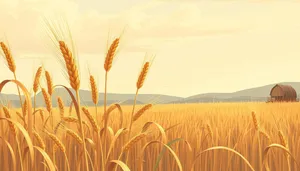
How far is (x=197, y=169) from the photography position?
8.40ft

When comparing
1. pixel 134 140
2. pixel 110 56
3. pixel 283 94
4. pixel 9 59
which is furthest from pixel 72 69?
pixel 283 94

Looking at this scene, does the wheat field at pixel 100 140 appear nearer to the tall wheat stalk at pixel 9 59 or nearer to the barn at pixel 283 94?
the tall wheat stalk at pixel 9 59

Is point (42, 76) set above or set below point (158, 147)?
above

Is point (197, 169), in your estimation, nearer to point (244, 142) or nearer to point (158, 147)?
point (158, 147)

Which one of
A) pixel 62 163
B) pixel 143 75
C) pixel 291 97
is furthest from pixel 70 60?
pixel 291 97

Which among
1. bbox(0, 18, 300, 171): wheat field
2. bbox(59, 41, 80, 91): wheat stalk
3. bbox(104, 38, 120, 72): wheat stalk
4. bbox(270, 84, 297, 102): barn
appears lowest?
bbox(0, 18, 300, 171): wheat field

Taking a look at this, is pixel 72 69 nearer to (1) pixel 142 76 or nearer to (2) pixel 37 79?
(1) pixel 142 76

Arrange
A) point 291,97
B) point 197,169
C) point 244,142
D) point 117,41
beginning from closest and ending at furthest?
point 117,41 < point 197,169 < point 244,142 < point 291,97

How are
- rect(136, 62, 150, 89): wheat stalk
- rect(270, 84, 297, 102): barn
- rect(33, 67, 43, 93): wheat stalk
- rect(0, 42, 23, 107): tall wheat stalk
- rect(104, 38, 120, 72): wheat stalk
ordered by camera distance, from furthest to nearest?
1. rect(270, 84, 297, 102): barn
2. rect(33, 67, 43, 93): wheat stalk
3. rect(0, 42, 23, 107): tall wheat stalk
4. rect(136, 62, 150, 89): wheat stalk
5. rect(104, 38, 120, 72): wheat stalk

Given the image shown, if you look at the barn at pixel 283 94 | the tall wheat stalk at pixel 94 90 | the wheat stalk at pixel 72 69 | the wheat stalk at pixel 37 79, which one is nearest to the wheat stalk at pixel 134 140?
the tall wheat stalk at pixel 94 90

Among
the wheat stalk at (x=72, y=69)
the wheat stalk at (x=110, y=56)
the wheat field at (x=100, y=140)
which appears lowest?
the wheat field at (x=100, y=140)

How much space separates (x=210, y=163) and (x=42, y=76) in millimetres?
1285

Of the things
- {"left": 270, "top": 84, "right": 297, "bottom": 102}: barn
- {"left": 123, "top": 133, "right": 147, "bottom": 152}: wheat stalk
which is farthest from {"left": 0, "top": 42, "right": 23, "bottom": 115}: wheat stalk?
{"left": 270, "top": 84, "right": 297, "bottom": 102}: barn

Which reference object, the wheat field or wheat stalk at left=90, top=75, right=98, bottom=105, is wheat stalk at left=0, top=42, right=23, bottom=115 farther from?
wheat stalk at left=90, top=75, right=98, bottom=105
